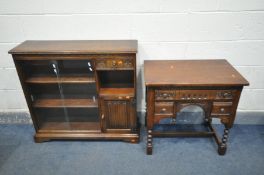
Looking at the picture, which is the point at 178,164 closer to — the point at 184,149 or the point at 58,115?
the point at 184,149

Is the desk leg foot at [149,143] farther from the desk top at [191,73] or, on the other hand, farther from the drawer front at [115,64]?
the drawer front at [115,64]

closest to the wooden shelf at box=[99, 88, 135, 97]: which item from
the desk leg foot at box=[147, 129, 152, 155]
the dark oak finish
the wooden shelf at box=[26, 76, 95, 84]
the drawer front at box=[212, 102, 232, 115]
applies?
the dark oak finish

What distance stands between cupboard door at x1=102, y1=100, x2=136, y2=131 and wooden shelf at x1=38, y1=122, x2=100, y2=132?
7.0 inches

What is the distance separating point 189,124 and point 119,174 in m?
1.08

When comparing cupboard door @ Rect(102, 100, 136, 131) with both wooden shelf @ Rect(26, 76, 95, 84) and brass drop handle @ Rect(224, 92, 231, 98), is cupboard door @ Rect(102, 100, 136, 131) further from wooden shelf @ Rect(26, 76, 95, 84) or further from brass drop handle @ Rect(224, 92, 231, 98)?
brass drop handle @ Rect(224, 92, 231, 98)

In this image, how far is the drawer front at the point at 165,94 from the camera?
170cm

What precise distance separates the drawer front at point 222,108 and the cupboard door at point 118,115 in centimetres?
74

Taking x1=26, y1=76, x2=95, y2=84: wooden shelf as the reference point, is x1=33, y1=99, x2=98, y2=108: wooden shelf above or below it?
below

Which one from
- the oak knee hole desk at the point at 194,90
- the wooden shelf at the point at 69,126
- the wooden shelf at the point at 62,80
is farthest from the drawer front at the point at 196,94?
the wooden shelf at the point at 69,126

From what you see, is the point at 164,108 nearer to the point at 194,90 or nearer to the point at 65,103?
the point at 194,90

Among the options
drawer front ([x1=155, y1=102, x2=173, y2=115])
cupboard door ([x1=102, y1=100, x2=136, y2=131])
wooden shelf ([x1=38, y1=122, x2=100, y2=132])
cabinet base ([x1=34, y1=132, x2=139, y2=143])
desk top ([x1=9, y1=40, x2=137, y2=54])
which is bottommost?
cabinet base ([x1=34, y1=132, x2=139, y2=143])

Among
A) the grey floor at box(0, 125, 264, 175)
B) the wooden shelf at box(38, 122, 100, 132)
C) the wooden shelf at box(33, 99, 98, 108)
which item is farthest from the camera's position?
the wooden shelf at box(38, 122, 100, 132)

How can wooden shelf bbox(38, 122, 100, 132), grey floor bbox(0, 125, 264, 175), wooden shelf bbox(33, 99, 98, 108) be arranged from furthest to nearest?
wooden shelf bbox(38, 122, 100, 132) < wooden shelf bbox(33, 99, 98, 108) < grey floor bbox(0, 125, 264, 175)

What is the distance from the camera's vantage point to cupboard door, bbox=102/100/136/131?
2.02 m
